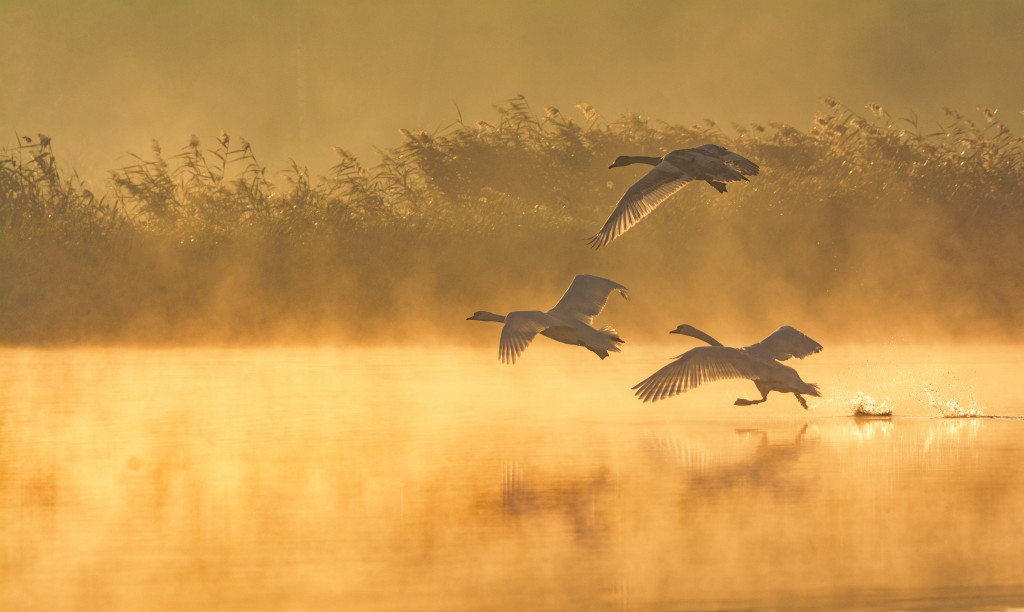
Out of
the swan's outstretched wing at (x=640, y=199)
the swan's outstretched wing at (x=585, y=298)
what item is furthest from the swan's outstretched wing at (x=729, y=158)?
the swan's outstretched wing at (x=585, y=298)

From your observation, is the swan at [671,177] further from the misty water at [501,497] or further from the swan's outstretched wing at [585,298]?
the misty water at [501,497]

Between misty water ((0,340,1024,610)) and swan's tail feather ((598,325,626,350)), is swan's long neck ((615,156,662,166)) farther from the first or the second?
misty water ((0,340,1024,610))

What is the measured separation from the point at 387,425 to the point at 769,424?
3.40m

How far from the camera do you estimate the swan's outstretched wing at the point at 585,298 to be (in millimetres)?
14352

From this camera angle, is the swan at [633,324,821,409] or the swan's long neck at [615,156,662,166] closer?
the swan at [633,324,821,409]

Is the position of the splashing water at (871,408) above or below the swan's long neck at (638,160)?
below

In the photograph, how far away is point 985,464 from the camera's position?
1178 centimetres

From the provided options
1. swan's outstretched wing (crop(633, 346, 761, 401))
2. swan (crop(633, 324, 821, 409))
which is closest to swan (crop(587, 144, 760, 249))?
swan (crop(633, 324, 821, 409))

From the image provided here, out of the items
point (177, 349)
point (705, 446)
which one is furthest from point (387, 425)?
point (177, 349)

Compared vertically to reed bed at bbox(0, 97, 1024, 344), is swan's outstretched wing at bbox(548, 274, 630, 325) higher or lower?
lower

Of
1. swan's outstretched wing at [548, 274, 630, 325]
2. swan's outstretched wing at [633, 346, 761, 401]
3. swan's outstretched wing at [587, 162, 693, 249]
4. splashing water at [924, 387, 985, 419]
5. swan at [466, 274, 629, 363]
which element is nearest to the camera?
swan at [466, 274, 629, 363]

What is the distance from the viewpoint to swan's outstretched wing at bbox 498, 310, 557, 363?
41.1 ft

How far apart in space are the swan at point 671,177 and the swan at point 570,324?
16.6 inches

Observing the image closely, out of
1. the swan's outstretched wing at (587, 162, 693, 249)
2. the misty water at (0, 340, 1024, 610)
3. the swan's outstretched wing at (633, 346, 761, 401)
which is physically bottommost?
the misty water at (0, 340, 1024, 610)
